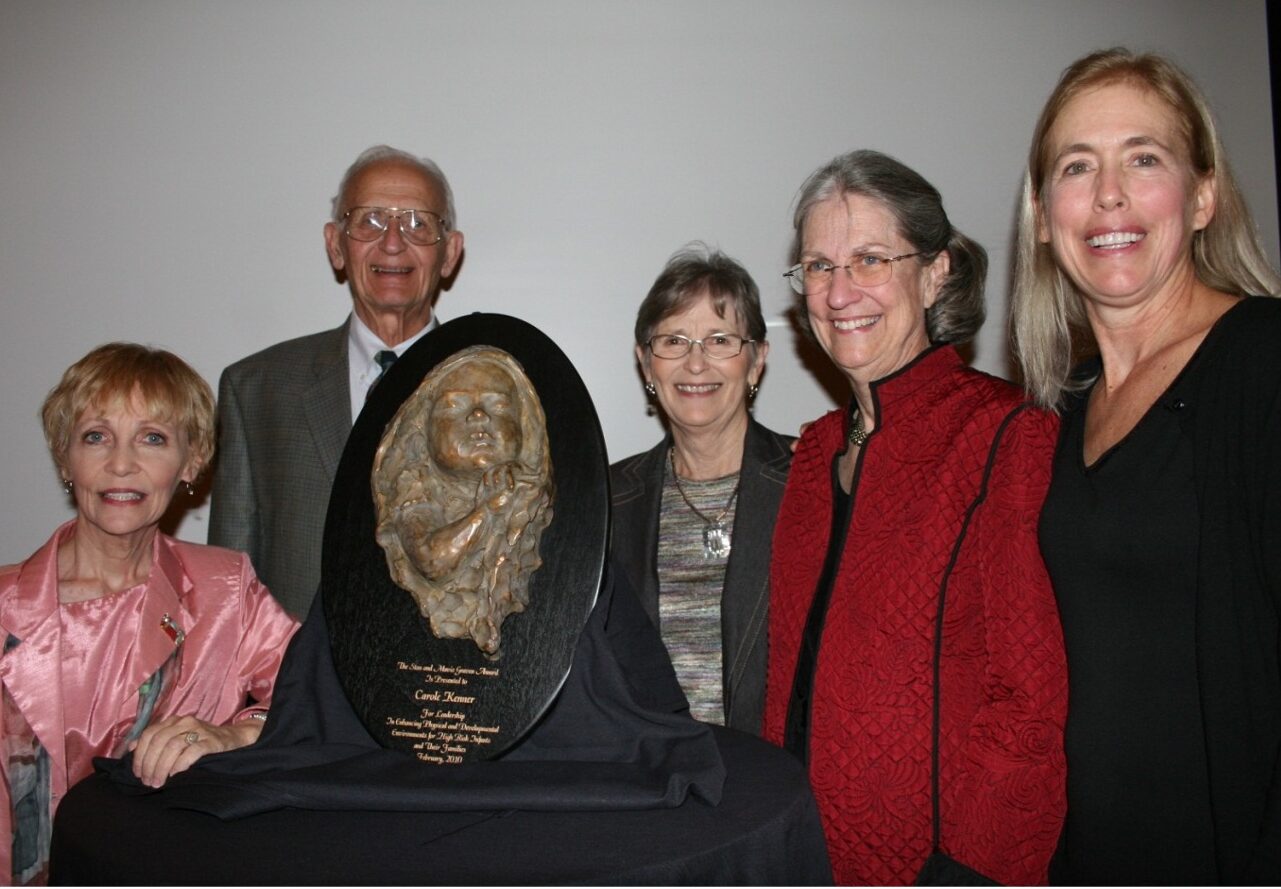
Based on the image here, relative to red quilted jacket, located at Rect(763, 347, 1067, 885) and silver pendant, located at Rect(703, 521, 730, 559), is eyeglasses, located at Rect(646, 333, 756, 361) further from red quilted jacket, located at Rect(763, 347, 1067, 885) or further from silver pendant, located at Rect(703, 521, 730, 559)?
red quilted jacket, located at Rect(763, 347, 1067, 885)

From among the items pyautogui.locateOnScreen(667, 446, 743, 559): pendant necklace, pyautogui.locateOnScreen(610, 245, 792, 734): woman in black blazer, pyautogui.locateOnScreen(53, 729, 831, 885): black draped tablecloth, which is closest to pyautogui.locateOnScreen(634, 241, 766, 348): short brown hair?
pyautogui.locateOnScreen(610, 245, 792, 734): woman in black blazer

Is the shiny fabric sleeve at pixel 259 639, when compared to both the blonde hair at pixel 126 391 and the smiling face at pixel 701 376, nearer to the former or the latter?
the blonde hair at pixel 126 391

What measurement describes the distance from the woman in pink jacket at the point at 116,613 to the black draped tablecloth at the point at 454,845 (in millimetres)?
430

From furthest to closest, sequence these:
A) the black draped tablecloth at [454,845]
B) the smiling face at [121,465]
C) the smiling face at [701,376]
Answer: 1. the smiling face at [701,376]
2. the smiling face at [121,465]
3. the black draped tablecloth at [454,845]

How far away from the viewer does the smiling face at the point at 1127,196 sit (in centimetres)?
148

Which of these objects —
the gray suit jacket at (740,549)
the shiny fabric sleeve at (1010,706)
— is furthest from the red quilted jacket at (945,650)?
the gray suit jacket at (740,549)

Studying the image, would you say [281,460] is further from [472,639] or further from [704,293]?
[472,639]

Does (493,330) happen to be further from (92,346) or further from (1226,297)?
(92,346)

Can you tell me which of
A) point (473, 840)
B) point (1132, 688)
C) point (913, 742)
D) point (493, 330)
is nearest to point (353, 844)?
point (473, 840)

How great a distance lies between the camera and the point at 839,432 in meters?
2.03

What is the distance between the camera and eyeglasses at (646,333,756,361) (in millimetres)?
2424

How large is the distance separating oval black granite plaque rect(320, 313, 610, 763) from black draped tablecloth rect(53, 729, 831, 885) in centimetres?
14

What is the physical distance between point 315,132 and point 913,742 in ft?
9.22

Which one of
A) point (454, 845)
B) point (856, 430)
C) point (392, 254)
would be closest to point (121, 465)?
point (392, 254)
